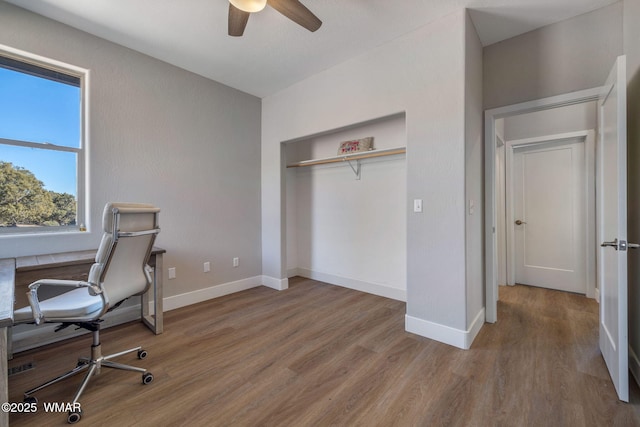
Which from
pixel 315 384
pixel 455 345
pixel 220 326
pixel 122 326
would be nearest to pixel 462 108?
pixel 455 345

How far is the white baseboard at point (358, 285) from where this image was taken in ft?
11.0

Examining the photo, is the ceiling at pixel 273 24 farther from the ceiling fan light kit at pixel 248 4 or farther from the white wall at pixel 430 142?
the ceiling fan light kit at pixel 248 4

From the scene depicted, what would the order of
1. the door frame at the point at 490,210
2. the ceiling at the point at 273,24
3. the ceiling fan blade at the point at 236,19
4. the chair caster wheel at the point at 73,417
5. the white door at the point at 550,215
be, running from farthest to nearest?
1. the white door at the point at 550,215
2. the door frame at the point at 490,210
3. the ceiling at the point at 273,24
4. the ceiling fan blade at the point at 236,19
5. the chair caster wheel at the point at 73,417

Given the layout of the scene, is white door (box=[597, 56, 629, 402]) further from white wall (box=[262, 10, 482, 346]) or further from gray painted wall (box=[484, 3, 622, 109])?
white wall (box=[262, 10, 482, 346])

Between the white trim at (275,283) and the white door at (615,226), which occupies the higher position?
the white door at (615,226)

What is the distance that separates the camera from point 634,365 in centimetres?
180

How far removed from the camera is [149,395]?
167 cm

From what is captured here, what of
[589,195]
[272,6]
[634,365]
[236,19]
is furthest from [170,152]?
[589,195]

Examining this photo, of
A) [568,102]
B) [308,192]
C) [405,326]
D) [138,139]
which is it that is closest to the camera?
[568,102]

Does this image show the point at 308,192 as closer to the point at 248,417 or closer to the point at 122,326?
the point at 122,326

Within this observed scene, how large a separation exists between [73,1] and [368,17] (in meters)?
2.35

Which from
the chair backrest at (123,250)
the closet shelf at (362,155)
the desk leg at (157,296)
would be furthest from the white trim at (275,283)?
the chair backrest at (123,250)

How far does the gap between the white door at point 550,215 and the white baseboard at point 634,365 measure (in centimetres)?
197

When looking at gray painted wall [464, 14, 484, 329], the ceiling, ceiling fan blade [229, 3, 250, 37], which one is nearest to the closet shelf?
gray painted wall [464, 14, 484, 329]
